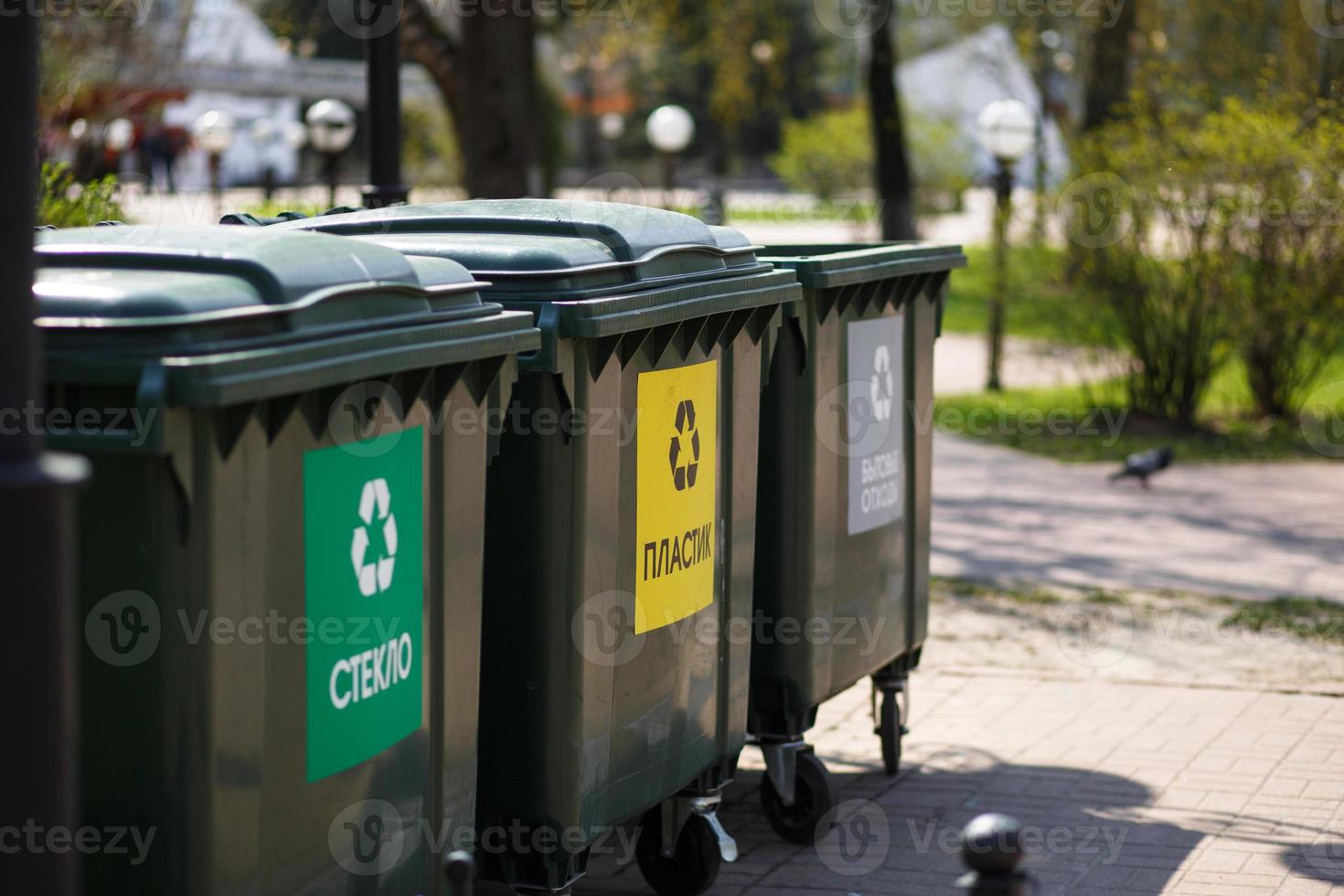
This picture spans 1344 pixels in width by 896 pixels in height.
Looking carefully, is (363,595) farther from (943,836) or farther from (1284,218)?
(1284,218)

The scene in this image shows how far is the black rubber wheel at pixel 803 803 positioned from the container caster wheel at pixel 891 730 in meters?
0.62

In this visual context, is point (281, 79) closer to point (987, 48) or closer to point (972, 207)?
point (972, 207)

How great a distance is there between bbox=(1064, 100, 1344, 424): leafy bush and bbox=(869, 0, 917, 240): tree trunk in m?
5.14

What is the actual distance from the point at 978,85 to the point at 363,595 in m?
38.2

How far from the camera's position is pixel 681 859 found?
15.9ft

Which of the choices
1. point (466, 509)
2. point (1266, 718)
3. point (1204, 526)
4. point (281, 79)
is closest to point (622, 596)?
point (466, 509)

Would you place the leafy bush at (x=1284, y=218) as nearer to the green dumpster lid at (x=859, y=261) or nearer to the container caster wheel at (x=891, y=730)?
the green dumpster lid at (x=859, y=261)

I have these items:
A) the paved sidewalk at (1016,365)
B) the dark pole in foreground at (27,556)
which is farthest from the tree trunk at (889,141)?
the dark pole in foreground at (27,556)

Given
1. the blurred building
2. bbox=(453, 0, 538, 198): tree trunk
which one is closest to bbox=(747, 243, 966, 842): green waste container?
bbox=(453, 0, 538, 198): tree trunk

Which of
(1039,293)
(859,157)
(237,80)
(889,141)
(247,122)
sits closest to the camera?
(1039,293)

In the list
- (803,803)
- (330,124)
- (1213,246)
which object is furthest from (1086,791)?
(330,124)

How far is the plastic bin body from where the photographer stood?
206 inches

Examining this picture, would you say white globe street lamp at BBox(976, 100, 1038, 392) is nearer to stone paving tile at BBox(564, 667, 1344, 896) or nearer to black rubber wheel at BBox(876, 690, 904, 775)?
stone paving tile at BBox(564, 667, 1344, 896)

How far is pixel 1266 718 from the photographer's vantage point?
6488 mm
